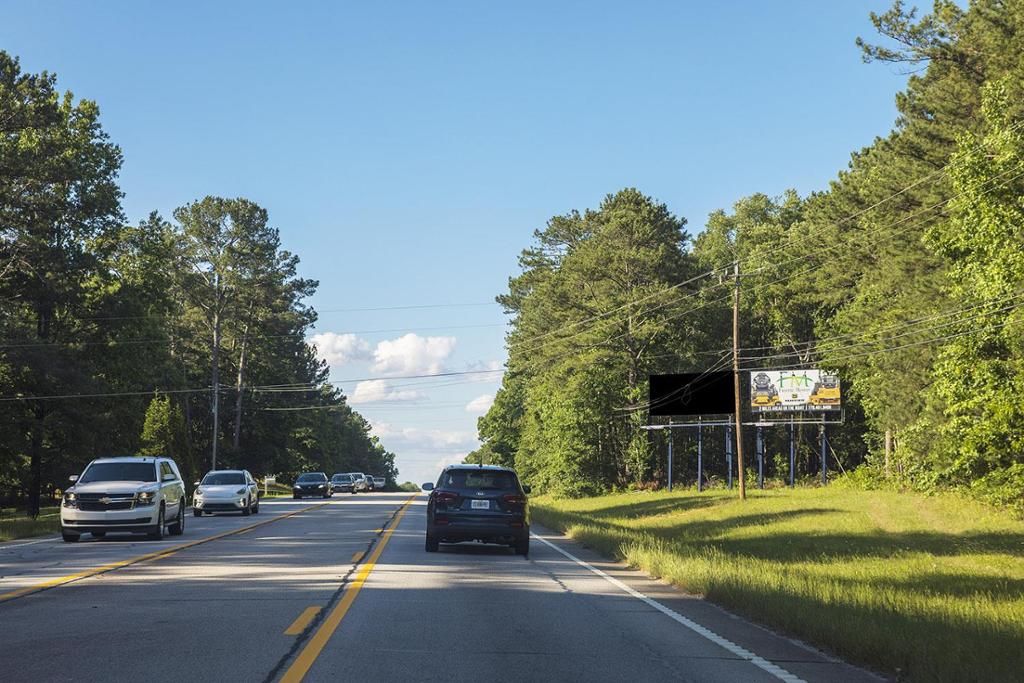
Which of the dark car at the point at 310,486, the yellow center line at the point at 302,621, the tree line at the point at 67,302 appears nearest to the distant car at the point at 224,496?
the tree line at the point at 67,302

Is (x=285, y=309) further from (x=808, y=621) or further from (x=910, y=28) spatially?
(x=808, y=621)

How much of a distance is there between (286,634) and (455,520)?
35.2 feet

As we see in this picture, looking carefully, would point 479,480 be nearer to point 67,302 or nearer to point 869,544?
point 869,544

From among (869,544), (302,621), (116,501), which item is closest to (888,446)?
(869,544)

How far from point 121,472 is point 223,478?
13.9 metres

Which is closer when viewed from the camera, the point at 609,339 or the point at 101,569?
the point at 101,569

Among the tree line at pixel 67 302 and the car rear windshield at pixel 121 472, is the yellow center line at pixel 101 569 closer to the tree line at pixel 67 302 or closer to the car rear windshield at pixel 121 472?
the car rear windshield at pixel 121 472

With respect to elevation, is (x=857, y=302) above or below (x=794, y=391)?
above

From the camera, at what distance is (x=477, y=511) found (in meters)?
20.7

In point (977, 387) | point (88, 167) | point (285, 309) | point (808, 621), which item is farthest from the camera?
point (285, 309)

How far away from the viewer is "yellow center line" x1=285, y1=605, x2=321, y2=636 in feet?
33.3

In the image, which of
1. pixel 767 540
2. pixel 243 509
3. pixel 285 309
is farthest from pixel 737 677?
pixel 285 309

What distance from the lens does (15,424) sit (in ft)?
137

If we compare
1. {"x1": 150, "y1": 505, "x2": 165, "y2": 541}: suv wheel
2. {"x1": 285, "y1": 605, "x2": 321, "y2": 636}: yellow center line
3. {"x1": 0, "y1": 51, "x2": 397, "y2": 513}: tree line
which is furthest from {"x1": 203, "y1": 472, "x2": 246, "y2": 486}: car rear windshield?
{"x1": 285, "y1": 605, "x2": 321, "y2": 636}: yellow center line
